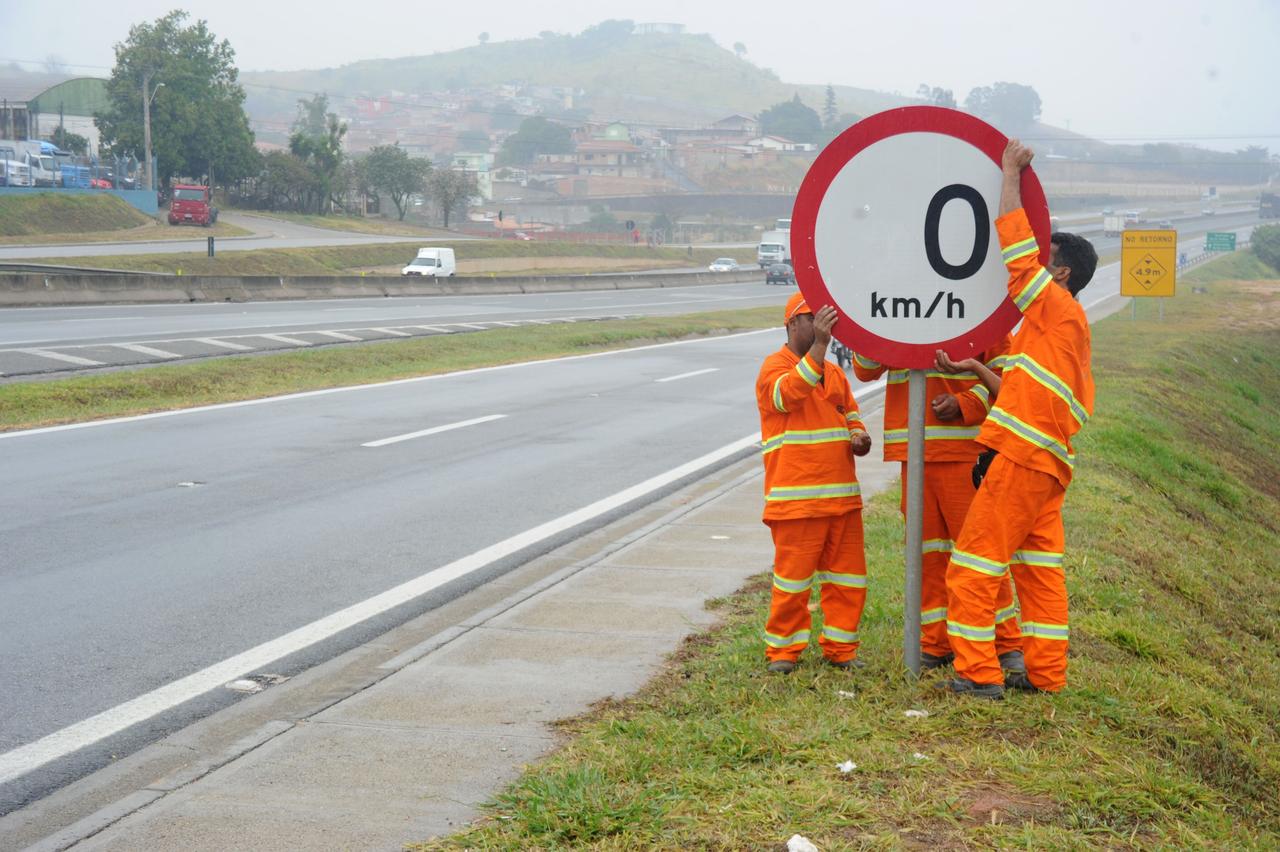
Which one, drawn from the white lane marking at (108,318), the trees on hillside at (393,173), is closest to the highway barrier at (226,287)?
the white lane marking at (108,318)

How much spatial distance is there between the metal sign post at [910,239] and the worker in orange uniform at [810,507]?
1.15 feet

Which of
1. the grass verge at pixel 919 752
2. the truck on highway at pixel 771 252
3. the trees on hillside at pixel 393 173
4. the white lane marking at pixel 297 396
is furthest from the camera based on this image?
the trees on hillside at pixel 393 173

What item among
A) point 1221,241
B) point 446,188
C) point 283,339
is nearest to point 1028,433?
point 283,339

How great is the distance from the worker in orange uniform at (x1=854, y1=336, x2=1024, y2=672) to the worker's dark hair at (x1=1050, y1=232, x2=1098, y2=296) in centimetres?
37

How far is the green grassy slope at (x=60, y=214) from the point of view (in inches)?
2174

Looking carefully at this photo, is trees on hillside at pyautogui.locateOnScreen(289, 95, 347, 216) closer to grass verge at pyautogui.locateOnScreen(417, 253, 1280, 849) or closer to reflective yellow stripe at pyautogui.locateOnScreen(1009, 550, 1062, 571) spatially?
grass verge at pyautogui.locateOnScreen(417, 253, 1280, 849)

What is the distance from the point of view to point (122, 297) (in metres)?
31.5

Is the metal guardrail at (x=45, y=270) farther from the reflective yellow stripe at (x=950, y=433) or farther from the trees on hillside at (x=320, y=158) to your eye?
the trees on hillside at (x=320, y=158)

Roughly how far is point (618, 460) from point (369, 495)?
291 centimetres

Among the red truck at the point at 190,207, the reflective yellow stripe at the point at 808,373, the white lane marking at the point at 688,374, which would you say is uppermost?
the red truck at the point at 190,207

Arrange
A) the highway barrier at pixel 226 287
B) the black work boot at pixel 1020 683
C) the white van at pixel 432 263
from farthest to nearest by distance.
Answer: the white van at pixel 432 263, the highway barrier at pixel 226 287, the black work boot at pixel 1020 683

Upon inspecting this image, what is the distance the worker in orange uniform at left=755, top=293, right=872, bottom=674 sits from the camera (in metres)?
5.32

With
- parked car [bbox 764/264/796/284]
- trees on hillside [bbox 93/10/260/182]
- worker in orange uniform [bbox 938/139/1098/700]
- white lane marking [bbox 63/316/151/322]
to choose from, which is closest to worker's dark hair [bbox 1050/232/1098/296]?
worker in orange uniform [bbox 938/139/1098/700]

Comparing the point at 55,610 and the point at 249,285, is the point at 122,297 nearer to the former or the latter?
the point at 249,285
